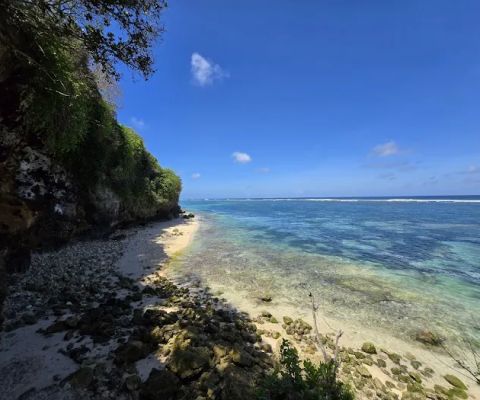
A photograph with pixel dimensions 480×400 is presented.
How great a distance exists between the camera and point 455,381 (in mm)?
5863

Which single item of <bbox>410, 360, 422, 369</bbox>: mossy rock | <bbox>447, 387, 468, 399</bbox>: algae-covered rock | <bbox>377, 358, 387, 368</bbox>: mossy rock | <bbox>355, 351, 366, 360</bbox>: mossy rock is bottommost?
<bbox>447, 387, 468, 399</bbox>: algae-covered rock

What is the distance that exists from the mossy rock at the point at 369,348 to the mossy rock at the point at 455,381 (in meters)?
1.44

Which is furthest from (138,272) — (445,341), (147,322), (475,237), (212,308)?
(475,237)

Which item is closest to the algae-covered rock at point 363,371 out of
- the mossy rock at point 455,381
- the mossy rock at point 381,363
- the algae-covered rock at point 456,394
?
the mossy rock at point 381,363

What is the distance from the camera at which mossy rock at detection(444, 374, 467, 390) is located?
18.9 feet

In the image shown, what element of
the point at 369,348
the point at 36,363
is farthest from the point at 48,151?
the point at 369,348

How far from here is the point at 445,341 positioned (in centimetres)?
739

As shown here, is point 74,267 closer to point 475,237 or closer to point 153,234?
point 153,234

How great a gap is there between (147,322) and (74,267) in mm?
5831

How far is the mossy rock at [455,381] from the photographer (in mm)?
5773

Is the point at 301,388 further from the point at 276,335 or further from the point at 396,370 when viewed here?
the point at 396,370

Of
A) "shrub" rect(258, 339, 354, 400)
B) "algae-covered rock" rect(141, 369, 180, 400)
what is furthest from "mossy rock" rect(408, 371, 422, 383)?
"algae-covered rock" rect(141, 369, 180, 400)

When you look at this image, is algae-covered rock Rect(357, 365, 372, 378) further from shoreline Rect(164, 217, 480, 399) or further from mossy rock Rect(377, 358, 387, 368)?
mossy rock Rect(377, 358, 387, 368)

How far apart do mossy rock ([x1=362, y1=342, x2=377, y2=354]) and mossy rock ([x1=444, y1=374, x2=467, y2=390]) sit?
144 centimetres
